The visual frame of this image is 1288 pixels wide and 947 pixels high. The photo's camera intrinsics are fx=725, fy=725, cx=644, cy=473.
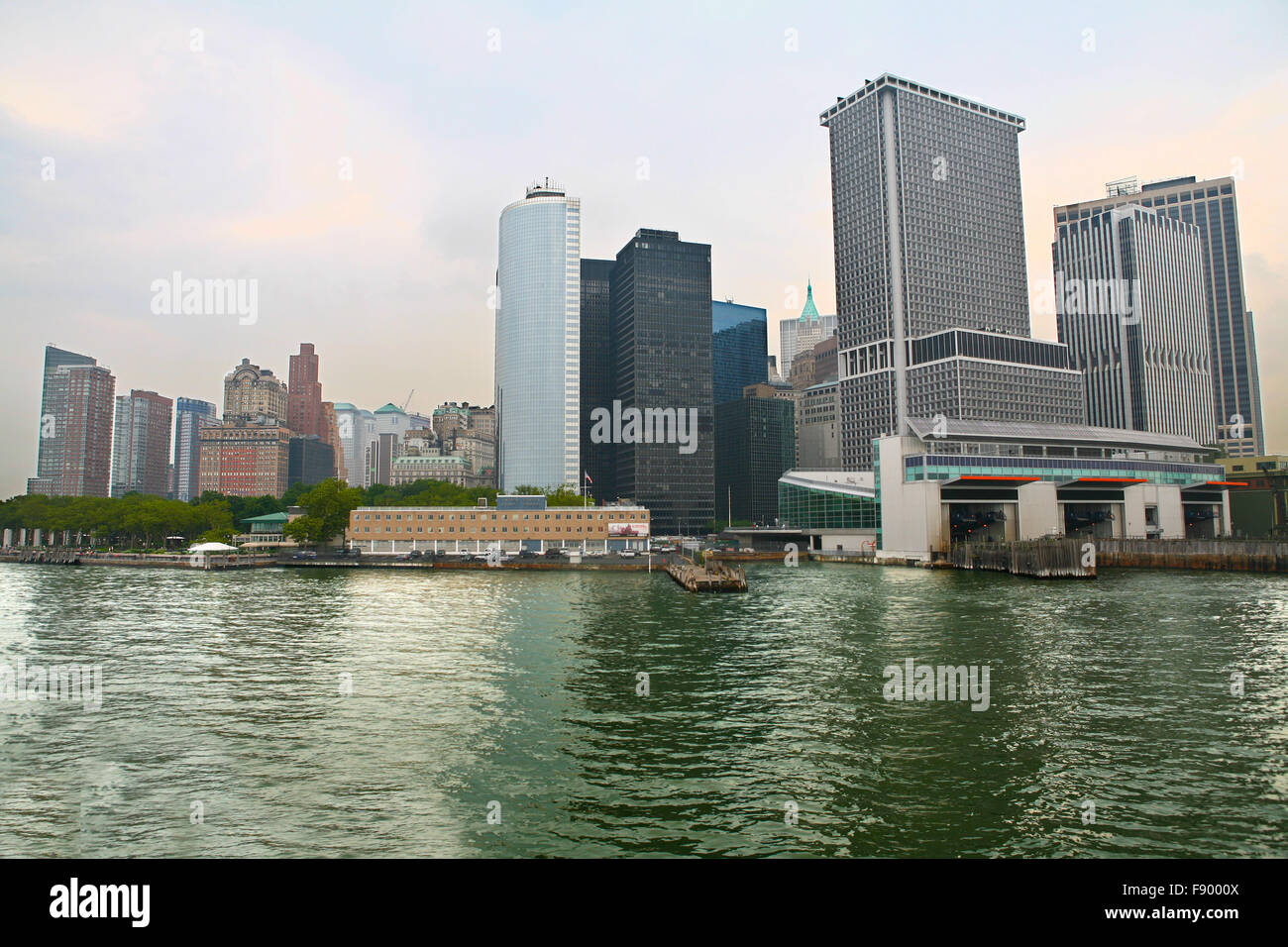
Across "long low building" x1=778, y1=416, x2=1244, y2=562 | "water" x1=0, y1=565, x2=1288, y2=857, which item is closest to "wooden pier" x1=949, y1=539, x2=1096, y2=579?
"long low building" x1=778, y1=416, x2=1244, y2=562

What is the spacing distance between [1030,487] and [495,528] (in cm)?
9348

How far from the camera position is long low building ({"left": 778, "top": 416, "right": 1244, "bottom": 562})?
112 metres

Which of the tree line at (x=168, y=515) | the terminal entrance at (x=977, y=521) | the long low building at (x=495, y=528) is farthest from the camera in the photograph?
the tree line at (x=168, y=515)

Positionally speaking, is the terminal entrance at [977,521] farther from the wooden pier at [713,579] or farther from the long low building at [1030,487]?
the wooden pier at [713,579]

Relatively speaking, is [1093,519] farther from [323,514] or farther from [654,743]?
[323,514]

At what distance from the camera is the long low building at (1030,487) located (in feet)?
368

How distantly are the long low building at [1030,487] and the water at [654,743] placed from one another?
66.4 m

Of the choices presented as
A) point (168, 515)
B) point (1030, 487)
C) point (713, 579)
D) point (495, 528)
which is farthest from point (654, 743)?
point (168, 515)

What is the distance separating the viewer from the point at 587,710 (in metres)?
25.6

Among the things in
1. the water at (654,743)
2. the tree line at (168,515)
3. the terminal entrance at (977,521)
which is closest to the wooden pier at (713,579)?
the water at (654,743)

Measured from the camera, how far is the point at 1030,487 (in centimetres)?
11300

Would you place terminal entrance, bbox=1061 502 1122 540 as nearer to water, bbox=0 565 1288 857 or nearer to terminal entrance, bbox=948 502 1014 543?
terminal entrance, bbox=948 502 1014 543

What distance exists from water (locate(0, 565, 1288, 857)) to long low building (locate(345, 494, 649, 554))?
92603 millimetres

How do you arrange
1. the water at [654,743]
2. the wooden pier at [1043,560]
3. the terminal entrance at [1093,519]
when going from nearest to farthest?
the water at [654,743]
the wooden pier at [1043,560]
the terminal entrance at [1093,519]
